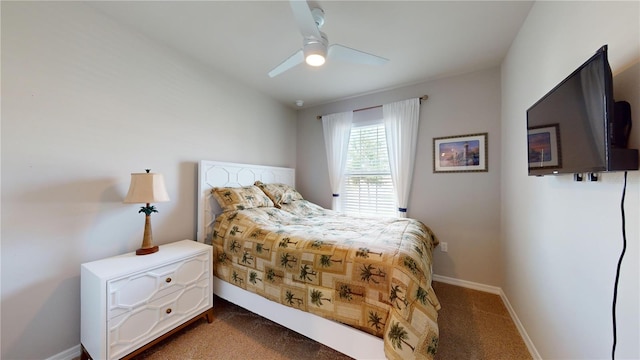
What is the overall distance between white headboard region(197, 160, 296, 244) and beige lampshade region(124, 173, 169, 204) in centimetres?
63

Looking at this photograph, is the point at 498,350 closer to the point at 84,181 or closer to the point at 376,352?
the point at 376,352

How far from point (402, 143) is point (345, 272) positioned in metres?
2.14

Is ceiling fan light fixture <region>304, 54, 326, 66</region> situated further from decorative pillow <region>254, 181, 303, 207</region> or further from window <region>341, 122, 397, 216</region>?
window <region>341, 122, 397, 216</region>

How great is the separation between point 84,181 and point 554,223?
10.7 ft

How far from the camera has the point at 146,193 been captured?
1.69 metres

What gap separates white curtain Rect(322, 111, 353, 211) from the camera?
345 cm

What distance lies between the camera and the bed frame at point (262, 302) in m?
1.37

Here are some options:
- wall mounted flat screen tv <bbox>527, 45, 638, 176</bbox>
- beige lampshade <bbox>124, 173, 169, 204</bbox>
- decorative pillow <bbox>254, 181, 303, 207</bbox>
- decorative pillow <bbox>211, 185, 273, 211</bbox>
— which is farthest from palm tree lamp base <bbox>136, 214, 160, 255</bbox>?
wall mounted flat screen tv <bbox>527, 45, 638, 176</bbox>

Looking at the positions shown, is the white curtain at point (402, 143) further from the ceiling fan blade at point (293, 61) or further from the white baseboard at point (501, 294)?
the ceiling fan blade at point (293, 61)

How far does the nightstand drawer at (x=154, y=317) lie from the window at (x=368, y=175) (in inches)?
88.3

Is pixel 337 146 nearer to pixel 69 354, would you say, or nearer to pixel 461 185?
pixel 461 185

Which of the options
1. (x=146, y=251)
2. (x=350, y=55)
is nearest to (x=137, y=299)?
(x=146, y=251)

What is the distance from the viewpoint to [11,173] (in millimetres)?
1366

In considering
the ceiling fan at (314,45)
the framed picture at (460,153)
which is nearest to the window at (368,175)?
the framed picture at (460,153)
